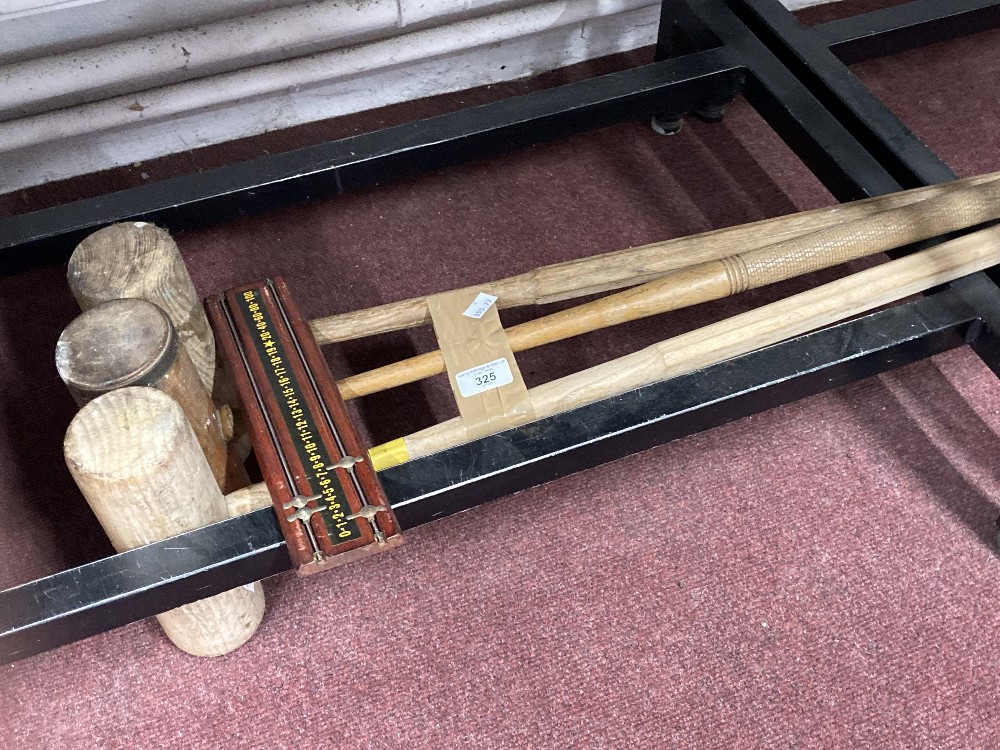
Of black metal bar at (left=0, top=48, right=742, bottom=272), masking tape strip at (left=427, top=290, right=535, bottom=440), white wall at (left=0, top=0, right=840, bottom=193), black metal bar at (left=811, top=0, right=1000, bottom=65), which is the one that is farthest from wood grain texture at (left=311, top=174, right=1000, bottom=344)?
white wall at (left=0, top=0, right=840, bottom=193)

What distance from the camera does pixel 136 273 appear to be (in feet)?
3.65

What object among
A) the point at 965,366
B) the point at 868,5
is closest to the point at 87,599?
the point at 965,366

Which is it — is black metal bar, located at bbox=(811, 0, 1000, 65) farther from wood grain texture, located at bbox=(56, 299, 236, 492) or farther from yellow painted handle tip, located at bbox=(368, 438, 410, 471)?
wood grain texture, located at bbox=(56, 299, 236, 492)

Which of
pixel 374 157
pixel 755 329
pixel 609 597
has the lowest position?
pixel 609 597

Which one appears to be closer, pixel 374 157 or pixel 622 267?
pixel 622 267

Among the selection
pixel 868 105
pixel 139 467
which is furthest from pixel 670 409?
pixel 868 105

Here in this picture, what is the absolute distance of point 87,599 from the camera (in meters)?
0.97

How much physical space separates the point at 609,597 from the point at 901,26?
3.42ft

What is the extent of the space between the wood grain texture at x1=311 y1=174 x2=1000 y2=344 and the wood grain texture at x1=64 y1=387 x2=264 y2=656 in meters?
0.29

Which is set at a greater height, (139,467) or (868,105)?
(139,467)

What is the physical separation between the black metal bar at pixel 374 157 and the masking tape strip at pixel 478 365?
300 mm

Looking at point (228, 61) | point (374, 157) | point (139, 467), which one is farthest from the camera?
point (228, 61)

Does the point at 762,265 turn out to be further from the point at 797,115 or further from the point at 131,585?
the point at 131,585

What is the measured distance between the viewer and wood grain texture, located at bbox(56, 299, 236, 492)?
1008 mm
